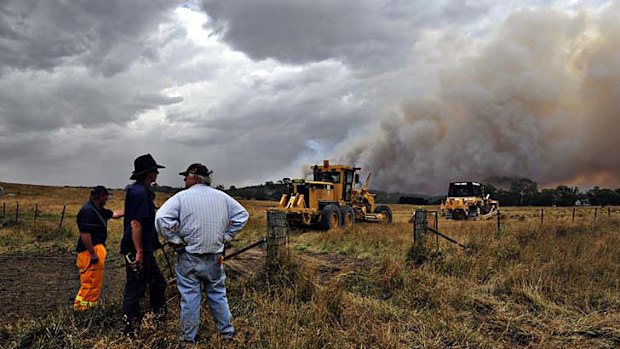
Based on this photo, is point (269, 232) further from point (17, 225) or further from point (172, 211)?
point (17, 225)

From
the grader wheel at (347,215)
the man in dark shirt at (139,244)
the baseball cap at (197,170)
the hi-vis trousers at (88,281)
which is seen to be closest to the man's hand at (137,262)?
the man in dark shirt at (139,244)

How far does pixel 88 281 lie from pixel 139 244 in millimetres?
1470

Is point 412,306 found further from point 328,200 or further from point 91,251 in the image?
point 328,200

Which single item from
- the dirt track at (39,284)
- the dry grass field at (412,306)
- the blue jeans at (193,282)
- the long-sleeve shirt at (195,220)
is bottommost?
the dirt track at (39,284)

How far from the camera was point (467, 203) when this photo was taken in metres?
26.8

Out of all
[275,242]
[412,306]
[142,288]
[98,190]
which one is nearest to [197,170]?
[142,288]

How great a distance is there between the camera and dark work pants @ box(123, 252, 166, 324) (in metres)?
4.70

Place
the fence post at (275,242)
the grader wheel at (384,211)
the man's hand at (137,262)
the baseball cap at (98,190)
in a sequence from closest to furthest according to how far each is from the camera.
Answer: the man's hand at (137,262)
the baseball cap at (98,190)
the fence post at (275,242)
the grader wheel at (384,211)

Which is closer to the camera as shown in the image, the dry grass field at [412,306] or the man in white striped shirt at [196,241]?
the man in white striped shirt at [196,241]

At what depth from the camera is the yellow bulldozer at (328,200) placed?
57.6 feet

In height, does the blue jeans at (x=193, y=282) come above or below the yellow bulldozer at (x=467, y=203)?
below

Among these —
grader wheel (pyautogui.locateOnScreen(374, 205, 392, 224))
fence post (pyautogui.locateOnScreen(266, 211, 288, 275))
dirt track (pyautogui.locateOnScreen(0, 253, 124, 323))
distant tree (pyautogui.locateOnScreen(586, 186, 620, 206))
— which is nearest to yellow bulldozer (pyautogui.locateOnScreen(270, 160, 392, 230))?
grader wheel (pyautogui.locateOnScreen(374, 205, 392, 224))

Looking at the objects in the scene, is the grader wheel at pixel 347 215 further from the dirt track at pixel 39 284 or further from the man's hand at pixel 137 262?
the man's hand at pixel 137 262

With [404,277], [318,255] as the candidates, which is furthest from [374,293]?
[318,255]
